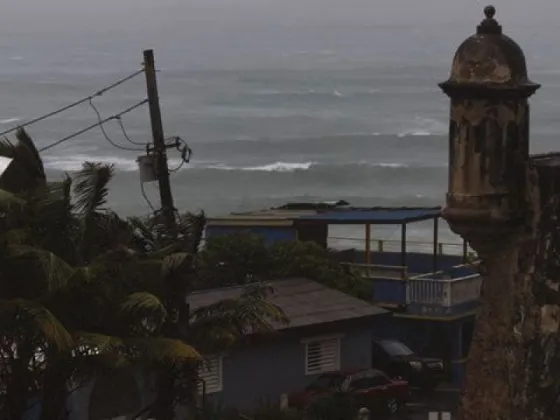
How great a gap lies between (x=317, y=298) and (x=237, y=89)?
5254 inches

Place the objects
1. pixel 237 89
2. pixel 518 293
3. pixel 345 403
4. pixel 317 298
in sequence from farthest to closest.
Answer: pixel 237 89, pixel 317 298, pixel 345 403, pixel 518 293

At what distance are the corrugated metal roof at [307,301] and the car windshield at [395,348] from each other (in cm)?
166

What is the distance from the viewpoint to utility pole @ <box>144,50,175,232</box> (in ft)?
57.3

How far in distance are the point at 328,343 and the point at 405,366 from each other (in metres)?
2.70

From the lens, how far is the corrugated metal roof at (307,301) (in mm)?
25703

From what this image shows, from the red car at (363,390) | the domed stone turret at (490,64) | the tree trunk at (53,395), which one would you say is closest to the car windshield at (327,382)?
the red car at (363,390)

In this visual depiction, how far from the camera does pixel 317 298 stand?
→ 89.1ft

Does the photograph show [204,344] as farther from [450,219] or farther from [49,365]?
[450,219]

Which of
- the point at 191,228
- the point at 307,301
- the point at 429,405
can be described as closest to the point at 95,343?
the point at 191,228

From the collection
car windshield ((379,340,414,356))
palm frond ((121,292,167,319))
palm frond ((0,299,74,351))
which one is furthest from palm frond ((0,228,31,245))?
car windshield ((379,340,414,356))

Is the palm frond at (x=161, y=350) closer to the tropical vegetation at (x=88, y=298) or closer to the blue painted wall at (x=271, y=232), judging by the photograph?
the tropical vegetation at (x=88, y=298)

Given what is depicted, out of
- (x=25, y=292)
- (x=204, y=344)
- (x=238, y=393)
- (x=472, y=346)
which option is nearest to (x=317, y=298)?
(x=238, y=393)

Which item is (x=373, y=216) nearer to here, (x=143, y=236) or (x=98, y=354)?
(x=143, y=236)

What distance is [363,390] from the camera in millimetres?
25703
